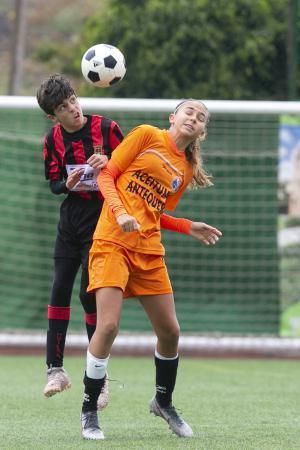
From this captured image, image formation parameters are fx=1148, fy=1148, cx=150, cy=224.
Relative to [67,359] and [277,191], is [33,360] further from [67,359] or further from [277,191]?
[277,191]

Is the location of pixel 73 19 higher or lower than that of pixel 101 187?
higher

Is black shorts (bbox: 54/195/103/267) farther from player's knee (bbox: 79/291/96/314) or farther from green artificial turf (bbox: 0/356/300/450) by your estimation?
green artificial turf (bbox: 0/356/300/450)

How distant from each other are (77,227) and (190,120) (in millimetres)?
1180

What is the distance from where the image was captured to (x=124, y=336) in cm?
1306

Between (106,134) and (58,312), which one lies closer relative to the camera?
(106,134)

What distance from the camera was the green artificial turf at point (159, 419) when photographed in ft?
19.9

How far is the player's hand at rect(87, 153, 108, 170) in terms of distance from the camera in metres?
6.33

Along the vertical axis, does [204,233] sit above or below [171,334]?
above

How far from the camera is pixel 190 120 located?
6.30m

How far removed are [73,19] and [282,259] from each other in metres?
26.8

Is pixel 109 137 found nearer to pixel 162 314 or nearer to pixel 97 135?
pixel 97 135

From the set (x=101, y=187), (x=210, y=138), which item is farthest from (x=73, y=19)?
(x=101, y=187)

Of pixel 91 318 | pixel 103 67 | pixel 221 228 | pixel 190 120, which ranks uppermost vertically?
pixel 103 67

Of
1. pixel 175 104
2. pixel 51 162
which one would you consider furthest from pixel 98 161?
pixel 175 104
